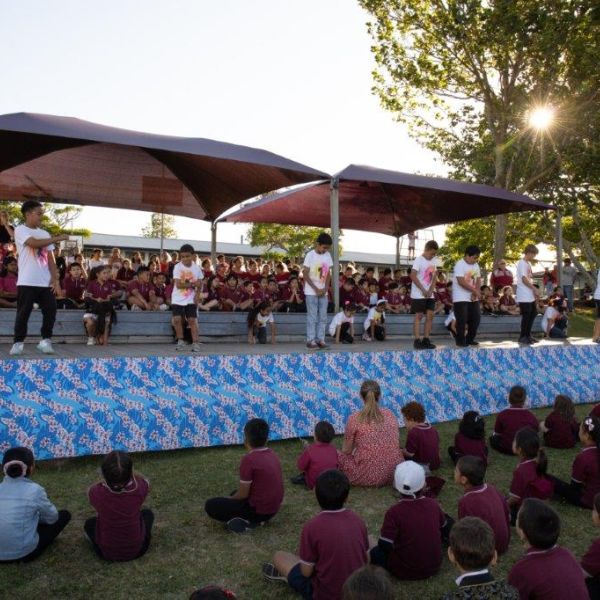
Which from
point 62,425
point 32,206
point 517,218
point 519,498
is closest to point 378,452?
point 519,498

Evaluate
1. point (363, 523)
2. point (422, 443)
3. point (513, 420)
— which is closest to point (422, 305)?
point (513, 420)

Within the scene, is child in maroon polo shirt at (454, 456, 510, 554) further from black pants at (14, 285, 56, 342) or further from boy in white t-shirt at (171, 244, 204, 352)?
boy in white t-shirt at (171, 244, 204, 352)

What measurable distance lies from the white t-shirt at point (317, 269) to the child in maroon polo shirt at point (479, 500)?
6276 millimetres

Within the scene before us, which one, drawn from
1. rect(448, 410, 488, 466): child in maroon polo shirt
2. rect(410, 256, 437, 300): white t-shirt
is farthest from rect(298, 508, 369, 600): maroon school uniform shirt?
rect(410, 256, 437, 300): white t-shirt

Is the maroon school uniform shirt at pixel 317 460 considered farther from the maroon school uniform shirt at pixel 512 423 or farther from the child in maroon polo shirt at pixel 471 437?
the maroon school uniform shirt at pixel 512 423

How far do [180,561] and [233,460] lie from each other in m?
2.45

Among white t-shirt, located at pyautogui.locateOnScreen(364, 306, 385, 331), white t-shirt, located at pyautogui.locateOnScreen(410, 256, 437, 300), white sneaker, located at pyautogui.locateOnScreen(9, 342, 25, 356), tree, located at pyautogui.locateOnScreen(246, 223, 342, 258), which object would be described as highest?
tree, located at pyautogui.locateOnScreen(246, 223, 342, 258)

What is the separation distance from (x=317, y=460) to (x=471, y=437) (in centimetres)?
190

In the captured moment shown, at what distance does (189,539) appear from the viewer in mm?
4852

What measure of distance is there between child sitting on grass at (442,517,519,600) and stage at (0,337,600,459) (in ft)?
14.5

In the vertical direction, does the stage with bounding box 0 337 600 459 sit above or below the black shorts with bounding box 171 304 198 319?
below

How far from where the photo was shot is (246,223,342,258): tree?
49.3 meters

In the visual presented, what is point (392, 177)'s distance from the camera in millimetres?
12531

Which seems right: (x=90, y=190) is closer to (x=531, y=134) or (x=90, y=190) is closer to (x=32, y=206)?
(x=32, y=206)
